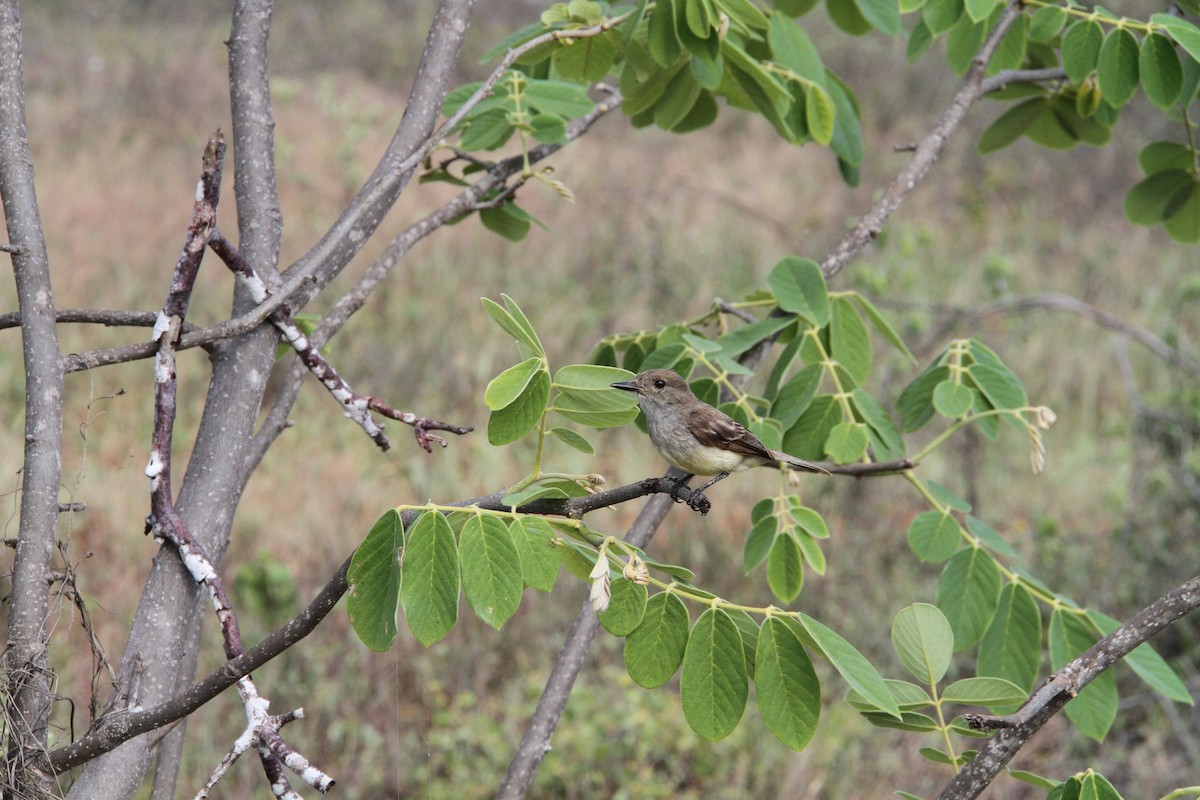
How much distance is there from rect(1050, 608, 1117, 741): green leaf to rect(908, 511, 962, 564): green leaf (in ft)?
0.77

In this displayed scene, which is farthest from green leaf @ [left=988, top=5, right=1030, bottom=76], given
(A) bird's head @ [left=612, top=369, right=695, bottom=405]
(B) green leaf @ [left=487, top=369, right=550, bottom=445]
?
(B) green leaf @ [left=487, top=369, right=550, bottom=445]

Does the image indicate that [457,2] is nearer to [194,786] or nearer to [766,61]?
[766,61]

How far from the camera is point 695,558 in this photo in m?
6.98

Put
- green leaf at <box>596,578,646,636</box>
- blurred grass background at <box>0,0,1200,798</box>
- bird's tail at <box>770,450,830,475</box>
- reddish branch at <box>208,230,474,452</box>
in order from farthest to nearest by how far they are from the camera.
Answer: blurred grass background at <box>0,0,1200,798</box>, bird's tail at <box>770,450,830,475</box>, reddish branch at <box>208,230,474,452</box>, green leaf at <box>596,578,646,636</box>

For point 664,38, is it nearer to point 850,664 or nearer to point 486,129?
point 486,129

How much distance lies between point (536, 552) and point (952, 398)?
118 centimetres

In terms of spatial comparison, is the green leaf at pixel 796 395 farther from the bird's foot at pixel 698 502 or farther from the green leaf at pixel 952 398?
the bird's foot at pixel 698 502

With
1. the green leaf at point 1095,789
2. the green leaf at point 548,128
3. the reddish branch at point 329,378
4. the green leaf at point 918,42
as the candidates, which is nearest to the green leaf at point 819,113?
the green leaf at point 918,42

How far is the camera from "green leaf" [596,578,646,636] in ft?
4.67

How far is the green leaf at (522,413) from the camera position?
4.54 feet

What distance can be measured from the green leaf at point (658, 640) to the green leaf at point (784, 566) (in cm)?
72

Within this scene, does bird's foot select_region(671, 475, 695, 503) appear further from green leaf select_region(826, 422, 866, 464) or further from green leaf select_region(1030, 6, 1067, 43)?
green leaf select_region(1030, 6, 1067, 43)

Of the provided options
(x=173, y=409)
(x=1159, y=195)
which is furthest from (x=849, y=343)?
(x=173, y=409)

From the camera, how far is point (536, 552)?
1379mm
